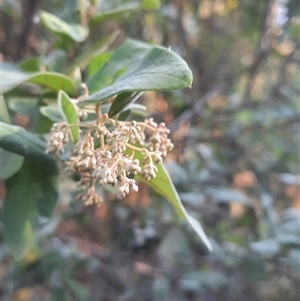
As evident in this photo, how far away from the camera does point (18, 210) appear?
0.50 metres

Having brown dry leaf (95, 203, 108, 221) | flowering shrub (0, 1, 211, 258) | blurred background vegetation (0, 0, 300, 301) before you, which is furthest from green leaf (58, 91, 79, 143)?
brown dry leaf (95, 203, 108, 221)

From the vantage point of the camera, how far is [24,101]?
0.52 metres

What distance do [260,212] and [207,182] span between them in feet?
0.52

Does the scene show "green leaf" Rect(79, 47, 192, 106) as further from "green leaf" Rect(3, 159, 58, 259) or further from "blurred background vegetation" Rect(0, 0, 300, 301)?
"blurred background vegetation" Rect(0, 0, 300, 301)

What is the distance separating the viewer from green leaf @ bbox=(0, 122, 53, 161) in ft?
1.33

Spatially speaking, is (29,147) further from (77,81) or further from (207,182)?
(207,182)

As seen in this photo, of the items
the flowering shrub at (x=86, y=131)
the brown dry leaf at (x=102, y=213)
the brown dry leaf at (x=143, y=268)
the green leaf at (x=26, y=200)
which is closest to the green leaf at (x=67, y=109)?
the flowering shrub at (x=86, y=131)

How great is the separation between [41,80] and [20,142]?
87 millimetres

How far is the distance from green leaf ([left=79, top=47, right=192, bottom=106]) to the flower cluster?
1.8 inches

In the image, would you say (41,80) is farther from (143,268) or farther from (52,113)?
(143,268)

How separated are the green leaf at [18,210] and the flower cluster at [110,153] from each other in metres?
0.13

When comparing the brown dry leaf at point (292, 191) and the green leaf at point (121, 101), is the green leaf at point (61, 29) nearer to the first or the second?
the green leaf at point (121, 101)

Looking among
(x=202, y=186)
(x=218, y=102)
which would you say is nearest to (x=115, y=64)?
(x=202, y=186)

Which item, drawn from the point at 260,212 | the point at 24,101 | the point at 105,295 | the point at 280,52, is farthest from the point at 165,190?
the point at 280,52
